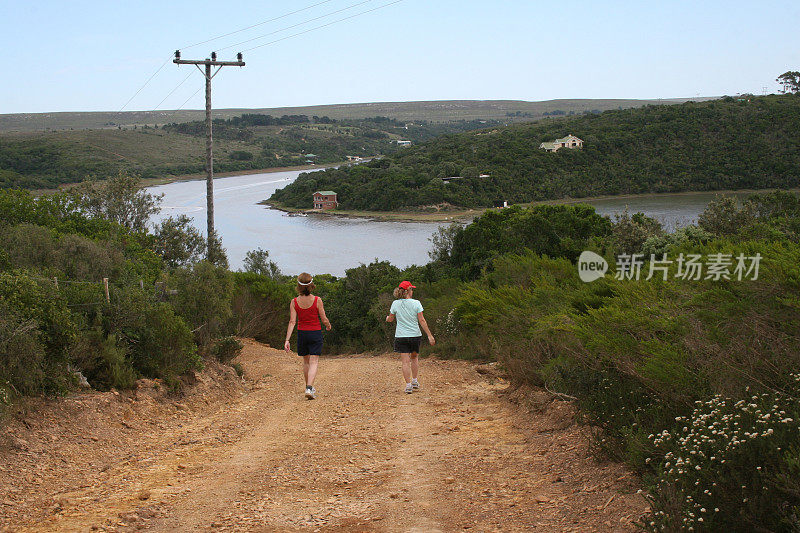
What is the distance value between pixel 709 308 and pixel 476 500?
207cm

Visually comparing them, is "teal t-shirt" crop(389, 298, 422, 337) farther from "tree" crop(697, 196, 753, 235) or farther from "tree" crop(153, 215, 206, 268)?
"tree" crop(697, 196, 753, 235)

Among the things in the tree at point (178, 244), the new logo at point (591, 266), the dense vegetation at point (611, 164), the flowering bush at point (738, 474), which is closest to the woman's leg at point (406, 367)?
the new logo at point (591, 266)

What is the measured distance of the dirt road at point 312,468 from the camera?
443 centimetres

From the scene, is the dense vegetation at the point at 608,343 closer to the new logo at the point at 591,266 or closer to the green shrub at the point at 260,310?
the new logo at the point at 591,266

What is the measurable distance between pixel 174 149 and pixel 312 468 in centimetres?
11711

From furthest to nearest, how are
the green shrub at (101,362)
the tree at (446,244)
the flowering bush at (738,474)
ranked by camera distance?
the tree at (446,244) < the green shrub at (101,362) < the flowering bush at (738,474)

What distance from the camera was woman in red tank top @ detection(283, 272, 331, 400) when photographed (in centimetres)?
837

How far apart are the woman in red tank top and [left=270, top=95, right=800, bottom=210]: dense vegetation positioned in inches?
3166

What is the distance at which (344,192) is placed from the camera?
104062 millimetres

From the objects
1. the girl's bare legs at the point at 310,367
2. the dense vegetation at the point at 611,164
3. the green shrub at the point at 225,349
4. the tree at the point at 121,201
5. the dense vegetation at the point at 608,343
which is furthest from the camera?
the dense vegetation at the point at 611,164

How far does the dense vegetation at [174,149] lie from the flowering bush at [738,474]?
4721 cm

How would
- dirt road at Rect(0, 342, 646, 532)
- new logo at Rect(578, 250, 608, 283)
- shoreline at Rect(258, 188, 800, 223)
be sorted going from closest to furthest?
dirt road at Rect(0, 342, 646, 532)
new logo at Rect(578, 250, 608, 283)
shoreline at Rect(258, 188, 800, 223)

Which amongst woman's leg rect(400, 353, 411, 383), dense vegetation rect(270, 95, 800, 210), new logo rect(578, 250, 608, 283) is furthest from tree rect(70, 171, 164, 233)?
dense vegetation rect(270, 95, 800, 210)

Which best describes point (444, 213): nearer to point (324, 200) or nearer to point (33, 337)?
point (324, 200)
